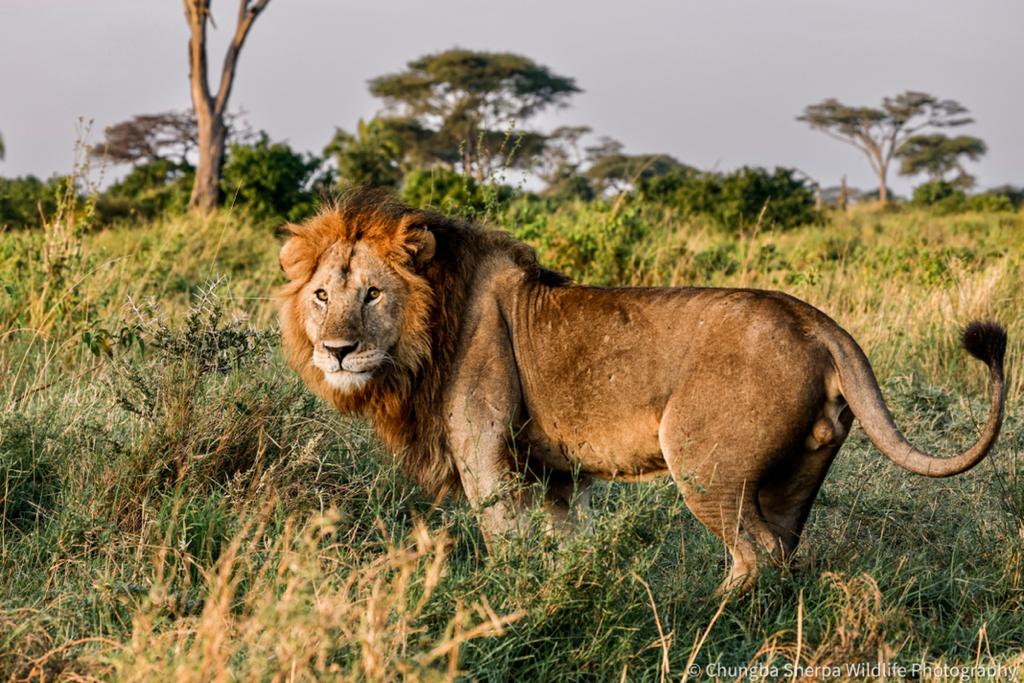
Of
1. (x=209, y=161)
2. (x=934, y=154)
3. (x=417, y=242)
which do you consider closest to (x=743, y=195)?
(x=209, y=161)

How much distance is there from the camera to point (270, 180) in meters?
14.6

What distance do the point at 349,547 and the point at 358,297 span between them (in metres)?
0.82

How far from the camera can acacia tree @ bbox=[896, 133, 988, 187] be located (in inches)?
1427

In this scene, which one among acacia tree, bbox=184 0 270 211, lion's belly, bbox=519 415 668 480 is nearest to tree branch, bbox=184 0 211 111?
acacia tree, bbox=184 0 270 211

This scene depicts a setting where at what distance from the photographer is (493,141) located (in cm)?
2861

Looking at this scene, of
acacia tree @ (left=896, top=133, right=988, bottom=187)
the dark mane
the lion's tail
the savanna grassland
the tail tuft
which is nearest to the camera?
the savanna grassland

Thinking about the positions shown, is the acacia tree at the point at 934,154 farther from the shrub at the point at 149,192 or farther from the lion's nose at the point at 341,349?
the lion's nose at the point at 341,349

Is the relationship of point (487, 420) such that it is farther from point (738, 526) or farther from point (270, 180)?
point (270, 180)

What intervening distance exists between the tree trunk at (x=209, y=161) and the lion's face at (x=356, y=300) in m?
13.1

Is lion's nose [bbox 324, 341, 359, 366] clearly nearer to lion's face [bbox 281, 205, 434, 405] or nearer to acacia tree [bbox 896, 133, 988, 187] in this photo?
lion's face [bbox 281, 205, 434, 405]

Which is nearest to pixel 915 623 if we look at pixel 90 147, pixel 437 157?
pixel 90 147

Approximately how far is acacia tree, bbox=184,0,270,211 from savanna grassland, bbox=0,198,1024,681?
11112mm

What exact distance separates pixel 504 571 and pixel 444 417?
0.69m

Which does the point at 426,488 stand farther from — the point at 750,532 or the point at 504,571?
the point at 750,532
